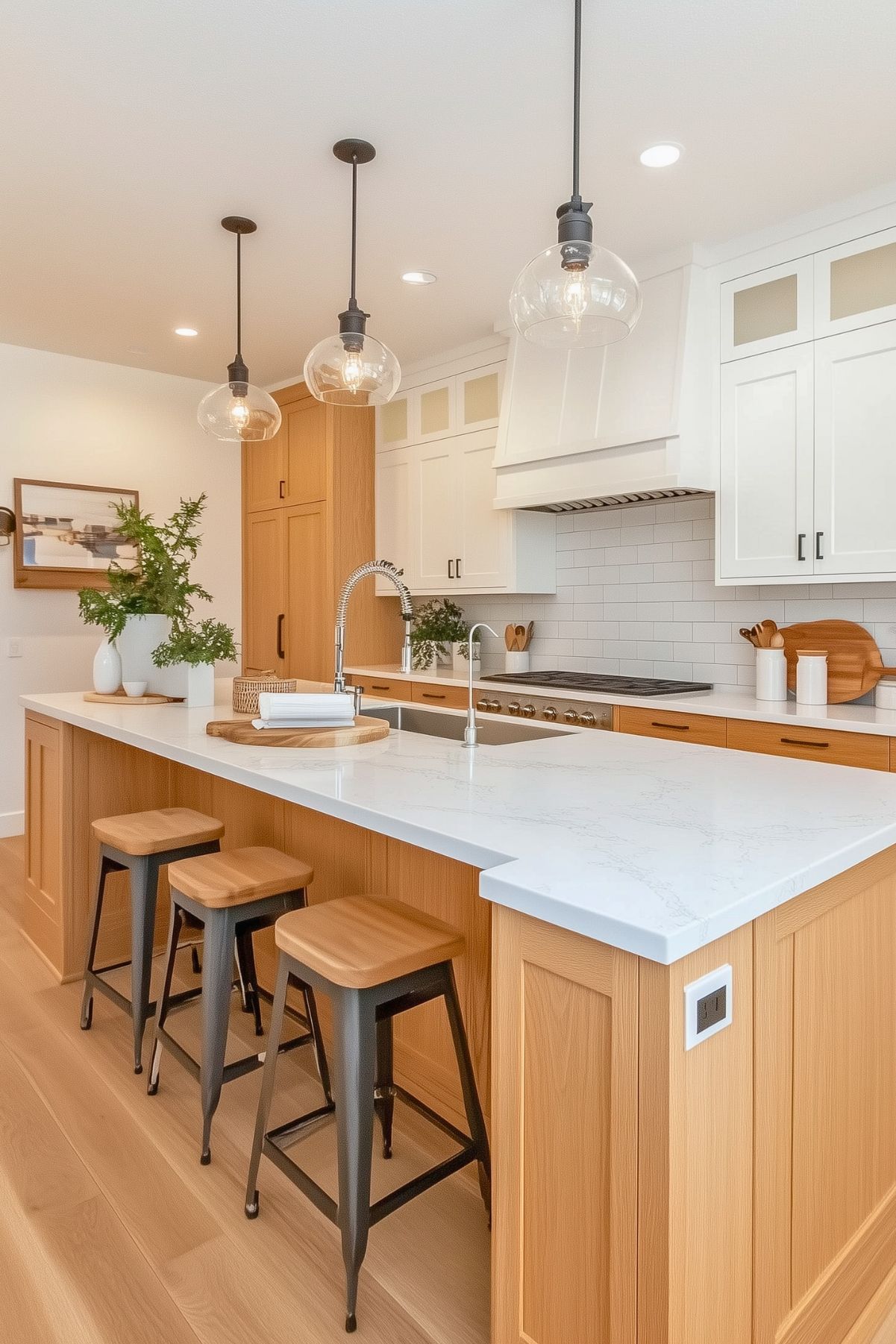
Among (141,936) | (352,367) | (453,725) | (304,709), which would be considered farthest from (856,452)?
(141,936)

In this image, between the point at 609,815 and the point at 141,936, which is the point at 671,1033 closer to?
the point at 609,815

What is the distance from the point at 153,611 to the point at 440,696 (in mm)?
1672

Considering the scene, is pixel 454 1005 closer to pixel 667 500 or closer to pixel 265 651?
pixel 667 500

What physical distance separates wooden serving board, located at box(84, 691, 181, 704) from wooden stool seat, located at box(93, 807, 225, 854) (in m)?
0.54

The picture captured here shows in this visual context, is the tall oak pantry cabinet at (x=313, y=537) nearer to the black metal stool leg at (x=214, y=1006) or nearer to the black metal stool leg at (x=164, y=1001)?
the black metal stool leg at (x=164, y=1001)

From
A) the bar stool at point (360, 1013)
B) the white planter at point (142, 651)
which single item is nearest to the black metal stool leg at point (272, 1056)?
the bar stool at point (360, 1013)

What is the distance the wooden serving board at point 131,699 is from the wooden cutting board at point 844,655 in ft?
8.05

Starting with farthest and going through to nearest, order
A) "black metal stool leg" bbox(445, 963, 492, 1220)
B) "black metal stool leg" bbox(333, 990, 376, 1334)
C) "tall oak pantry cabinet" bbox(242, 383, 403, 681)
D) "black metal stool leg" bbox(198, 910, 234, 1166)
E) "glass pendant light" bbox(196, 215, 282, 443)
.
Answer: "tall oak pantry cabinet" bbox(242, 383, 403, 681) → "glass pendant light" bbox(196, 215, 282, 443) → "black metal stool leg" bbox(198, 910, 234, 1166) → "black metal stool leg" bbox(445, 963, 492, 1220) → "black metal stool leg" bbox(333, 990, 376, 1334)

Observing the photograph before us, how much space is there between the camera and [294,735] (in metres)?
2.23

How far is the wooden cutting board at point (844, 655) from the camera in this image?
126 inches

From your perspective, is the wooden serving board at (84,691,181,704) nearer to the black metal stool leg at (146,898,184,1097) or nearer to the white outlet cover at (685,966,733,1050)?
the black metal stool leg at (146,898,184,1097)

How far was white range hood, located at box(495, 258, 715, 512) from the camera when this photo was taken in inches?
134

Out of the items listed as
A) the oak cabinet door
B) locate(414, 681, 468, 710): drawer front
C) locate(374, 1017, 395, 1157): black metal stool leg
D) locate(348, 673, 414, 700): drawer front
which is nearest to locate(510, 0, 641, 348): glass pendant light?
locate(374, 1017, 395, 1157): black metal stool leg

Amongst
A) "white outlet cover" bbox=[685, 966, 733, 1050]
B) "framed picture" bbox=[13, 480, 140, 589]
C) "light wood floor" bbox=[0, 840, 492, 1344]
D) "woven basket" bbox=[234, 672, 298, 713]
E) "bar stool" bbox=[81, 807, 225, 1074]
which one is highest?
"framed picture" bbox=[13, 480, 140, 589]
